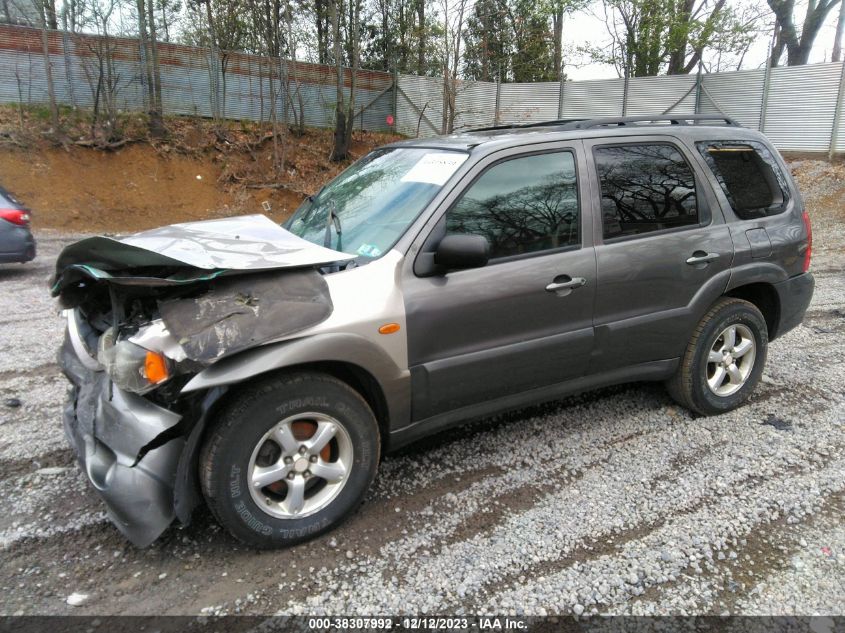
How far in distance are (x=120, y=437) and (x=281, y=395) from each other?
28.0 inches

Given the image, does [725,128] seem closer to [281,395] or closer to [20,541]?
[281,395]

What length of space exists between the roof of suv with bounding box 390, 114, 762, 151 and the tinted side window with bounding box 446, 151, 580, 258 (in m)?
0.16

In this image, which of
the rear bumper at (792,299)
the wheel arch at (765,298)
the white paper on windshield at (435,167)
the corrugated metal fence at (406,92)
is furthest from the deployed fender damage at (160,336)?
the corrugated metal fence at (406,92)

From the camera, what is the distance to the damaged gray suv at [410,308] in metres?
2.53

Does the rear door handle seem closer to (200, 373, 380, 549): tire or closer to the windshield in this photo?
the windshield

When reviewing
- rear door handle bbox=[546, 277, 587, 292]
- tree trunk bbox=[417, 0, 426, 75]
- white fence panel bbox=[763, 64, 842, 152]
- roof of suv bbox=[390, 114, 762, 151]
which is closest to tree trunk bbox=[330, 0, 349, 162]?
tree trunk bbox=[417, 0, 426, 75]

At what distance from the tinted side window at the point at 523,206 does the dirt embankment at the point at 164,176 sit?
41.8ft

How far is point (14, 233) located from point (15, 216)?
0.28 metres

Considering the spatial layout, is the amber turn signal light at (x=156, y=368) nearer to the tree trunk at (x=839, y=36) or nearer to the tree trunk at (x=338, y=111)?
the tree trunk at (x=338, y=111)

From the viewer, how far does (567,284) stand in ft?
10.9

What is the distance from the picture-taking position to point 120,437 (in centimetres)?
254

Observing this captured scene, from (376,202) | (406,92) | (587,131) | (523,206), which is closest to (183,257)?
(376,202)

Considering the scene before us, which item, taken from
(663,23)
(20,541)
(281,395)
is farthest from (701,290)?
(663,23)

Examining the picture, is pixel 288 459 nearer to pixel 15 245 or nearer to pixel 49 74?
pixel 15 245
